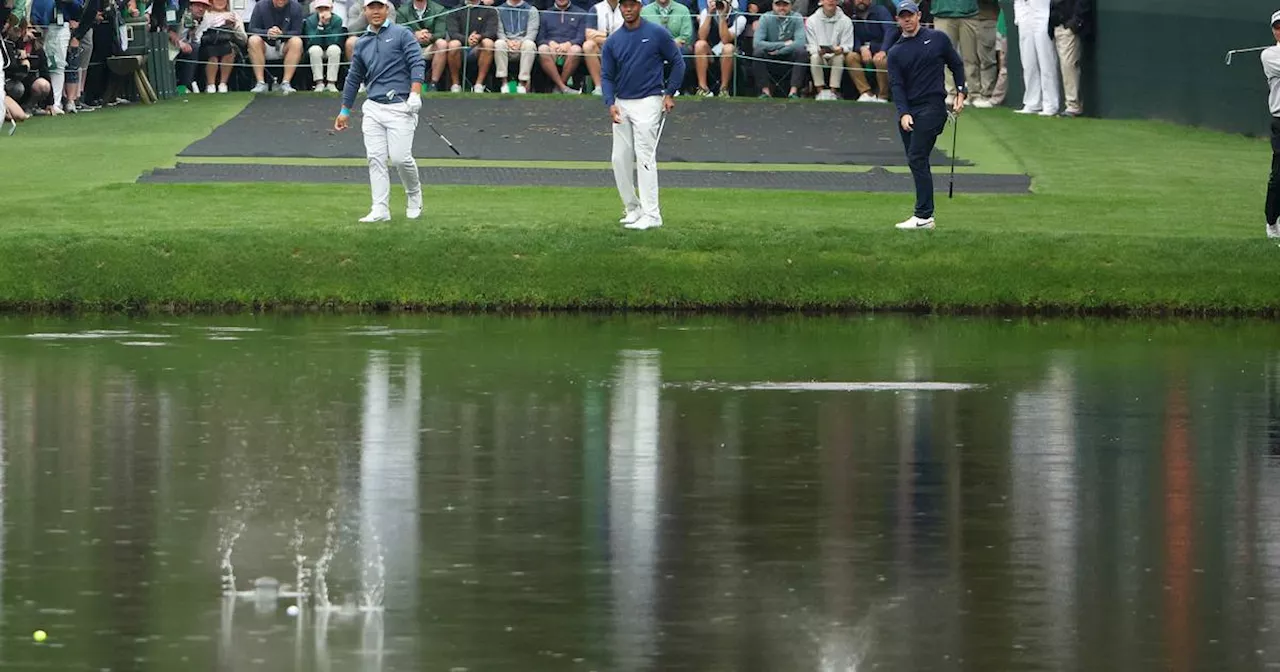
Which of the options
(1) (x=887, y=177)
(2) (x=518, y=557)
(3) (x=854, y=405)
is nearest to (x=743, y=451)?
(3) (x=854, y=405)

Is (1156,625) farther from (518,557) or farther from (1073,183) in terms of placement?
(1073,183)

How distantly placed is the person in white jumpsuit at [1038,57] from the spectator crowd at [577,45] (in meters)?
0.02

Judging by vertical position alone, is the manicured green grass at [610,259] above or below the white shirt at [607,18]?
below

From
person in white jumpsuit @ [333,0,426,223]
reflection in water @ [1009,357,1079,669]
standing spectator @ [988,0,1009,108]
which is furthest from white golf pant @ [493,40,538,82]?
reflection in water @ [1009,357,1079,669]

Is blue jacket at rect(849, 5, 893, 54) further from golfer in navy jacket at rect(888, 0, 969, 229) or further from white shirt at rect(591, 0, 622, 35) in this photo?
golfer in navy jacket at rect(888, 0, 969, 229)

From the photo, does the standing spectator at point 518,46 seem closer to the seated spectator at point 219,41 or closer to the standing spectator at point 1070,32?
the seated spectator at point 219,41

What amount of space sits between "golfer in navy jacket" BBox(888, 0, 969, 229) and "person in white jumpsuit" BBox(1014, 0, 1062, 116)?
46.4 feet

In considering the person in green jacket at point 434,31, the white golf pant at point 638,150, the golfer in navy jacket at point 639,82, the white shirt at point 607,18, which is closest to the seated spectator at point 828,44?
the white shirt at point 607,18

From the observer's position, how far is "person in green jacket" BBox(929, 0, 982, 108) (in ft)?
121

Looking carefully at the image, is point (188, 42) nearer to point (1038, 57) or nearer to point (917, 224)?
point (1038, 57)

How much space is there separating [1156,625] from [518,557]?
2539 mm

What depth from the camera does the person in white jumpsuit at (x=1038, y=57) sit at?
35906 mm

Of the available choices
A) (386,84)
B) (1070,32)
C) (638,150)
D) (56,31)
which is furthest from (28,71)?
(638,150)

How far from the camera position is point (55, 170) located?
27.5m
